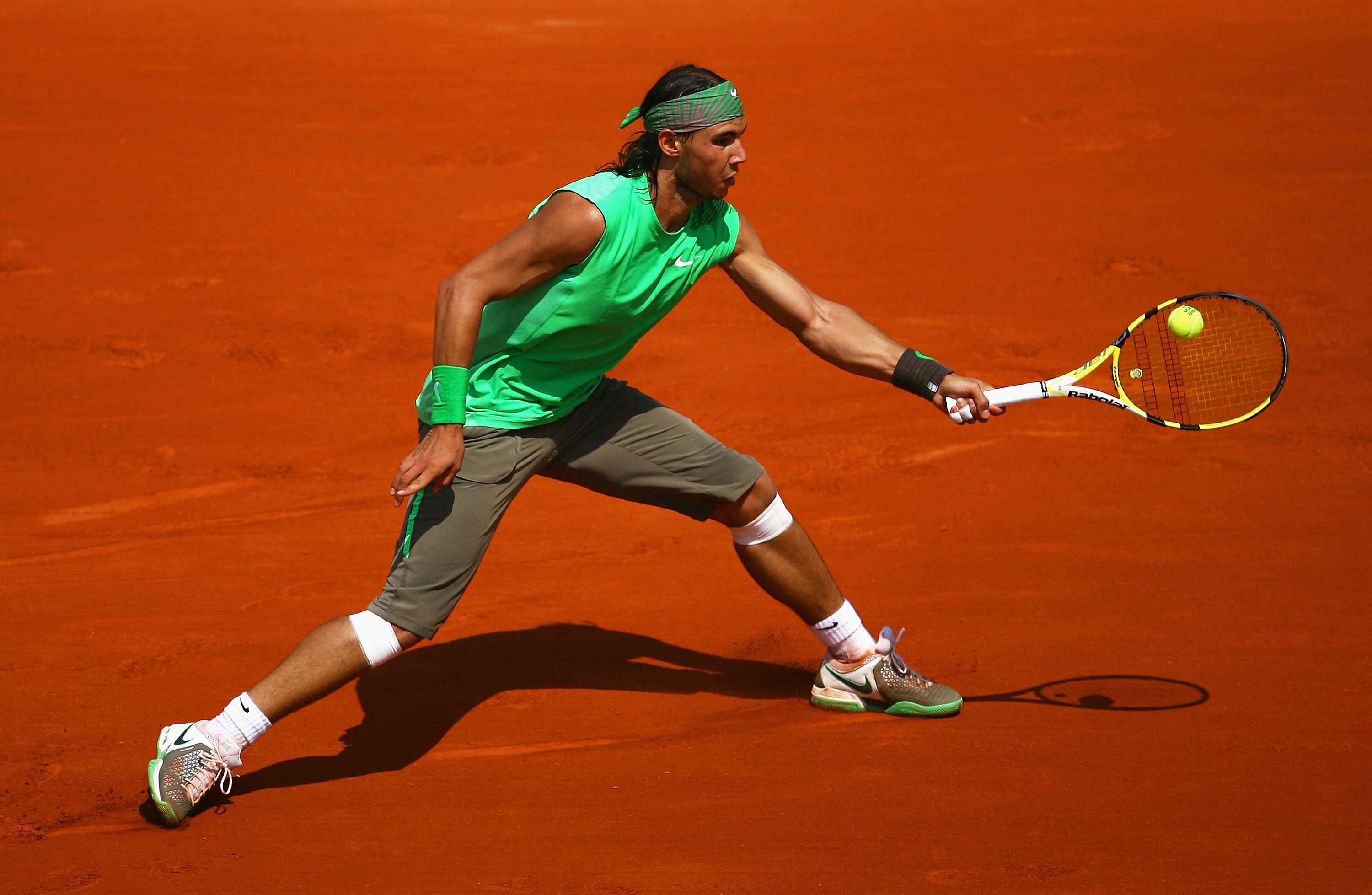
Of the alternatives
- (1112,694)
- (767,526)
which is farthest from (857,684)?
(1112,694)

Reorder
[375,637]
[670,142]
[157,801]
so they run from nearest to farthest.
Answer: [157,801] → [375,637] → [670,142]

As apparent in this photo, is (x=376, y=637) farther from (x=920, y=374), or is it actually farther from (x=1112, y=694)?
(x=1112, y=694)

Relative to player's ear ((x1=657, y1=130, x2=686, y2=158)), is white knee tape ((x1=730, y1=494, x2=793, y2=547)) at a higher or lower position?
lower

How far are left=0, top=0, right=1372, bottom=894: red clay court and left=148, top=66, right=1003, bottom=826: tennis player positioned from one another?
27cm

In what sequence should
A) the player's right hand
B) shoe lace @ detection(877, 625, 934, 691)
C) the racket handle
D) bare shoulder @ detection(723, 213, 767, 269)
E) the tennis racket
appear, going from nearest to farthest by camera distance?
the player's right hand
the racket handle
bare shoulder @ detection(723, 213, 767, 269)
shoe lace @ detection(877, 625, 934, 691)
the tennis racket

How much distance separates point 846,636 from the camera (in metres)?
4.05

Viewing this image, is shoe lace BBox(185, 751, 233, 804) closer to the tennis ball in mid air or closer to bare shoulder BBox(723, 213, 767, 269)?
bare shoulder BBox(723, 213, 767, 269)

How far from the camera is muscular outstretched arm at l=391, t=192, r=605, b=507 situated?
3303 millimetres

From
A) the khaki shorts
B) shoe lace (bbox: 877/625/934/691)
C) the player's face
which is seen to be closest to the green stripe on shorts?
the khaki shorts

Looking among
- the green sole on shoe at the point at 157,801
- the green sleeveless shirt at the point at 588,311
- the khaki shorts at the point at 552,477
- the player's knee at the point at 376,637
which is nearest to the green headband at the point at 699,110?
the green sleeveless shirt at the point at 588,311

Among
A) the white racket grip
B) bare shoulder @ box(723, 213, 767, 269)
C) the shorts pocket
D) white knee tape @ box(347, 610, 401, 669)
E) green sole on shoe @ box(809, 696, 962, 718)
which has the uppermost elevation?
bare shoulder @ box(723, 213, 767, 269)

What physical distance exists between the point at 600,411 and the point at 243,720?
1.31 metres

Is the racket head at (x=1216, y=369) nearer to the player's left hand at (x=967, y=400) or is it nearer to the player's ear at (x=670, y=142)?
the player's left hand at (x=967, y=400)

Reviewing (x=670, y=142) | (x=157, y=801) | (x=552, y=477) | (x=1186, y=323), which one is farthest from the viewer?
(x=1186, y=323)
